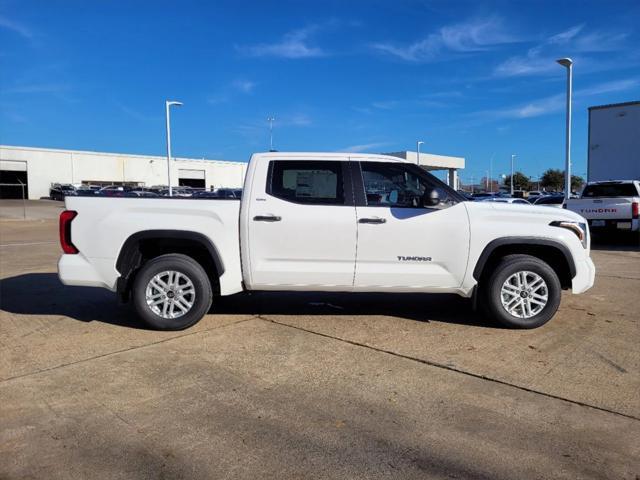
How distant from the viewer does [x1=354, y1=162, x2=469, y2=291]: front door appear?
18.7 ft

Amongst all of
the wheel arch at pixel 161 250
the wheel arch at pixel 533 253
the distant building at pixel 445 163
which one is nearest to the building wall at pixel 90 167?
the distant building at pixel 445 163

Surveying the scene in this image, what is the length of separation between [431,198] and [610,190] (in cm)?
1183

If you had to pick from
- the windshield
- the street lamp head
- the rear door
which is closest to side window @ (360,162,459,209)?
the rear door

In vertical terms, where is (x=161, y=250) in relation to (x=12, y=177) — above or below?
below

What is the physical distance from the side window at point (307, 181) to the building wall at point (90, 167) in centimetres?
5876

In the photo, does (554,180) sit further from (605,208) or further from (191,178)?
(605,208)

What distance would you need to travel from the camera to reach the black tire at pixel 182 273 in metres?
5.74

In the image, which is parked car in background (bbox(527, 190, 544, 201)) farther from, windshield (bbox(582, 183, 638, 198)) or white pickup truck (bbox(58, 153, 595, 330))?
white pickup truck (bbox(58, 153, 595, 330))

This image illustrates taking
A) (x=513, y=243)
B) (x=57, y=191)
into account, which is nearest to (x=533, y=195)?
(x=513, y=243)

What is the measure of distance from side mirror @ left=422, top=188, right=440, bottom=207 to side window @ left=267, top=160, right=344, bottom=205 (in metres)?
0.86

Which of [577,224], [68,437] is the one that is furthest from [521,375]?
[68,437]

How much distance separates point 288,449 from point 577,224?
416cm

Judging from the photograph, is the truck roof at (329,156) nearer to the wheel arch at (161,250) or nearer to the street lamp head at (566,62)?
the wheel arch at (161,250)

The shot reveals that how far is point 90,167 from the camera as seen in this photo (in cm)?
6694
